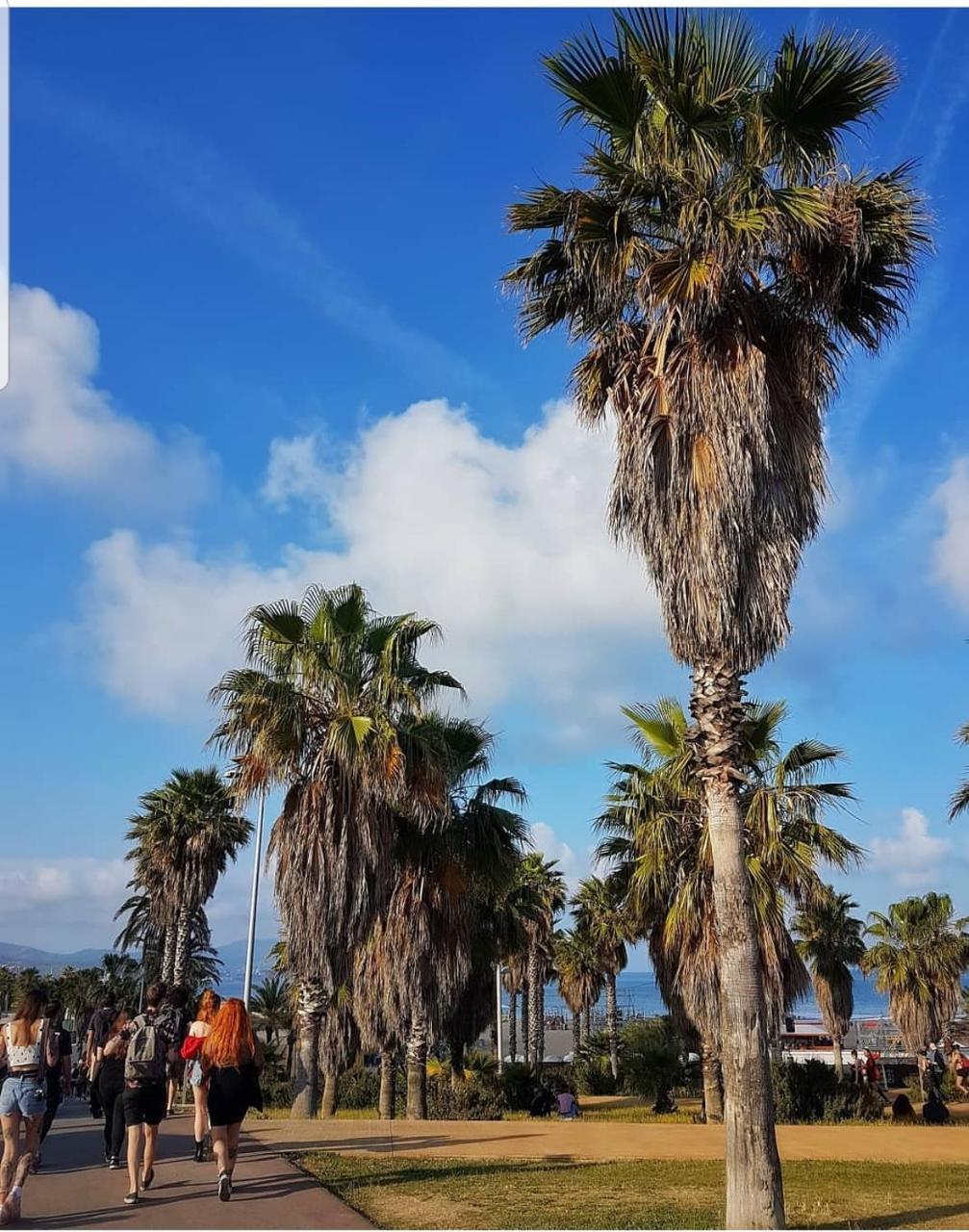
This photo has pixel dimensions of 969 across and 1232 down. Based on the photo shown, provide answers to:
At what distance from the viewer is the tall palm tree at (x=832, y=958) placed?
3975 cm

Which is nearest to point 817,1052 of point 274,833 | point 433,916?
point 433,916

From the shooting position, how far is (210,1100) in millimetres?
9320

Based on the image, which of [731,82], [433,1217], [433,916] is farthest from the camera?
[433,916]

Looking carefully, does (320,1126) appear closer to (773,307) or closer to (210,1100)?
(210,1100)

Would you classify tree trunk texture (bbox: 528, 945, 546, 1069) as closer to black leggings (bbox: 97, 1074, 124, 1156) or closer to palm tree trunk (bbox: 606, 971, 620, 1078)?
palm tree trunk (bbox: 606, 971, 620, 1078)

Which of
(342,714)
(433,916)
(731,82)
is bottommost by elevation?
(433,916)

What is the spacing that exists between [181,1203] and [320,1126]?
8.74 metres

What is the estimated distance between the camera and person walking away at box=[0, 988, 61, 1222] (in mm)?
8391

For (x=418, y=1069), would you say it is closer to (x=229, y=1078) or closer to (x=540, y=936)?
(x=229, y=1078)

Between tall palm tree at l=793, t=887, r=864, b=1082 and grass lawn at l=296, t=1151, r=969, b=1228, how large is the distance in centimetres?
2717

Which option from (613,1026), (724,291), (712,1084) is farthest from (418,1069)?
(613,1026)

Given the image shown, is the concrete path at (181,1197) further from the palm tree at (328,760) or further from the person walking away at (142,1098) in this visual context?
the palm tree at (328,760)

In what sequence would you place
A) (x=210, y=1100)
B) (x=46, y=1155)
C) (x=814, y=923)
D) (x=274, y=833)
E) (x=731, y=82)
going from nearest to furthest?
(x=210, y=1100) → (x=731, y=82) → (x=46, y=1155) → (x=274, y=833) → (x=814, y=923)

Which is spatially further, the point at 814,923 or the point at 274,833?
the point at 814,923
